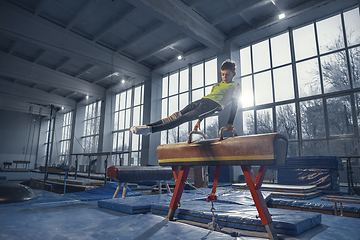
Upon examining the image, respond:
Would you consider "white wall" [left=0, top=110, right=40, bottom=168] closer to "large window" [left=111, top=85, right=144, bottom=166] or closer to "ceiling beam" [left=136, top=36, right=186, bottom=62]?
"large window" [left=111, top=85, right=144, bottom=166]

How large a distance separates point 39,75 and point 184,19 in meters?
9.39

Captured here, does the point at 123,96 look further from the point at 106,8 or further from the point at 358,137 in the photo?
the point at 358,137

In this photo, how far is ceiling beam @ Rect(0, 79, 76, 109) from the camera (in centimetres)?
1507

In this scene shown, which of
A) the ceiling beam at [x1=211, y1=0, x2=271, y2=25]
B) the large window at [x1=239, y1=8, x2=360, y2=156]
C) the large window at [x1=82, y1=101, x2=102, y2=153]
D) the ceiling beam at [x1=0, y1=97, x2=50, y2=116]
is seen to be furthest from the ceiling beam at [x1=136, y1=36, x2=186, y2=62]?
the ceiling beam at [x1=0, y1=97, x2=50, y2=116]

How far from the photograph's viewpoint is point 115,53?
11.6m

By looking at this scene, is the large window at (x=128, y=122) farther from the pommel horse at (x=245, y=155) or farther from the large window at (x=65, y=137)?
the pommel horse at (x=245, y=155)

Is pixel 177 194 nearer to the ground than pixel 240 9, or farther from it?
nearer to the ground

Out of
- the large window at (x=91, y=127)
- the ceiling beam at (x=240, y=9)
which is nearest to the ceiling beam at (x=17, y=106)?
the large window at (x=91, y=127)

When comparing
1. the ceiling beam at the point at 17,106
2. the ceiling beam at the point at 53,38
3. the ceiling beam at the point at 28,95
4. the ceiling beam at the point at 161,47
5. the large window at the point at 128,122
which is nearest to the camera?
the ceiling beam at the point at 53,38

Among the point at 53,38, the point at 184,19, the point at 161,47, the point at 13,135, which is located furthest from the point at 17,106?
the point at 184,19

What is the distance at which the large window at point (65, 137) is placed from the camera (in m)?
19.8

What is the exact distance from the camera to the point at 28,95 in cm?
1595

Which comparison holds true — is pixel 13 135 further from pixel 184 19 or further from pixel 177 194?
pixel 177 194

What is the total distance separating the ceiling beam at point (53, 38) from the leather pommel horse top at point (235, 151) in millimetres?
9226
